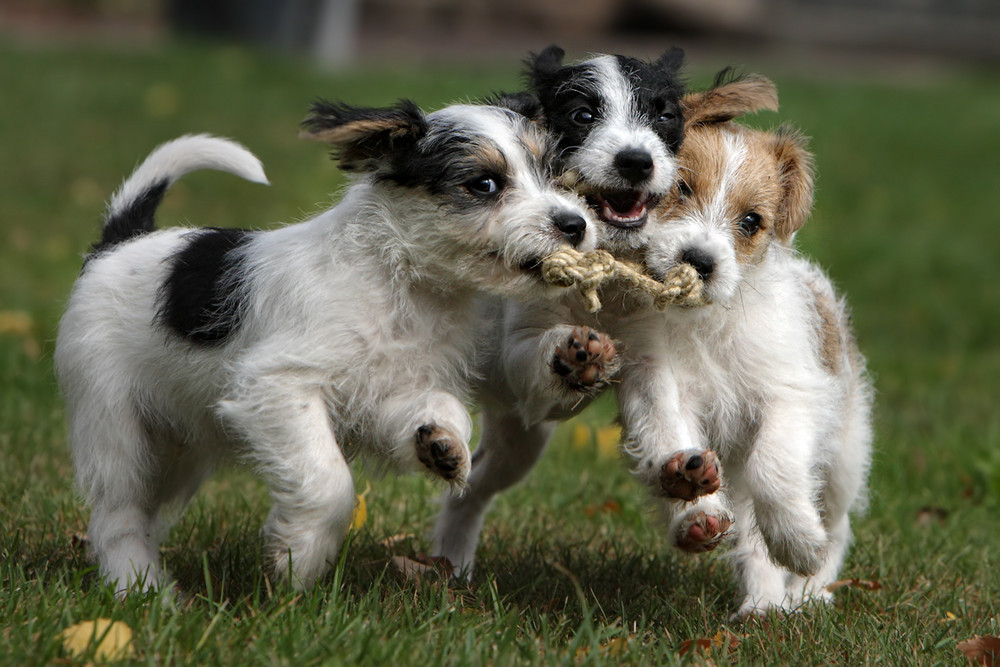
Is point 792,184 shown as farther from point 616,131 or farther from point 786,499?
point 786,499

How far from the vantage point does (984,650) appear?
3680 millimetres

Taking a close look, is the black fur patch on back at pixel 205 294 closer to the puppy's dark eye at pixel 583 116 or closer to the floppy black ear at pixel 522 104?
the floppy black ear at pixel 522 104

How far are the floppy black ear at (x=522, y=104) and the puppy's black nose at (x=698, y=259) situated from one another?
710mm

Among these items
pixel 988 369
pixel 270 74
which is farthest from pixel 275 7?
pixel 988 369

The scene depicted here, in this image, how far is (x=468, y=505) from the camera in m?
4.78

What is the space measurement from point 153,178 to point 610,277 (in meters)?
1.90

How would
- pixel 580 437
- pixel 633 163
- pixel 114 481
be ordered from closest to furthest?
pixel 633 163
pixel 114 481
pixel 580 437

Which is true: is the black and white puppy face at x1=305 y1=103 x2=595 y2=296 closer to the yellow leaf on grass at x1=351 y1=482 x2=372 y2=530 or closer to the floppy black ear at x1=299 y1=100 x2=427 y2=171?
the floppy black ear at x1=299 y1=100 x2=427 y2=171

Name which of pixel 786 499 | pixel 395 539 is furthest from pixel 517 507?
pixel 786 499

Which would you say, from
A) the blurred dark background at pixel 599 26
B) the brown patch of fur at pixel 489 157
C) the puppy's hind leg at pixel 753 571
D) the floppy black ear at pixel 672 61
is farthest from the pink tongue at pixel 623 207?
the blurred dark background at pixel 599 26

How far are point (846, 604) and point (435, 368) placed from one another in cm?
173

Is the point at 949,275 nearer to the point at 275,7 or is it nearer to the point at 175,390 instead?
the point at 175,390

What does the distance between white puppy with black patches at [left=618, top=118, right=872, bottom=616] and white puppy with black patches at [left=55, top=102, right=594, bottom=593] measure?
0.52 m

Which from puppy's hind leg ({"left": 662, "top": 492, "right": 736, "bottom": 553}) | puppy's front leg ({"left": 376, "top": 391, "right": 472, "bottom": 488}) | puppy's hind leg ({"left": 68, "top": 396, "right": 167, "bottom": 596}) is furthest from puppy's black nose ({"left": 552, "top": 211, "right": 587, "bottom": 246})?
puppy's hind leg ({"left": 68, "top": 396, "right": 167, "bottom": 596})
